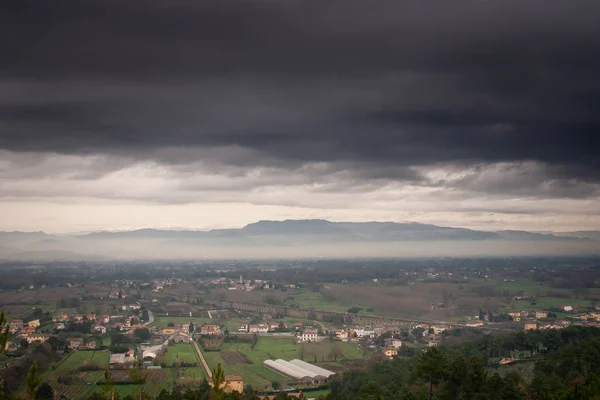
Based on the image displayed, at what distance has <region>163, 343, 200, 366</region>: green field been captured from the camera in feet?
126

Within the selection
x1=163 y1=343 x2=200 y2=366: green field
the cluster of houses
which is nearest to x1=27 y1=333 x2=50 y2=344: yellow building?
the cluster of houses

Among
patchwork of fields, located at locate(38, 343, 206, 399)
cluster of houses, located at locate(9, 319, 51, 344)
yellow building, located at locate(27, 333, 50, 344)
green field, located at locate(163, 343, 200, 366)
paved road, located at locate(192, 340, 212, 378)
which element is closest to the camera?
patchwork of fields, located at locate(38, 343, 206, 399)

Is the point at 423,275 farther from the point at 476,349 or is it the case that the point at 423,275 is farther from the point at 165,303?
the point at 476,349

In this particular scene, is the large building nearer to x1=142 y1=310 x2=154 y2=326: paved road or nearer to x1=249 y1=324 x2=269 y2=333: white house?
x1=249 y1=324 x2=269 y2=333: white house

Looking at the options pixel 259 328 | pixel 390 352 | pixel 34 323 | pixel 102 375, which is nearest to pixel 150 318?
pixel 34 323

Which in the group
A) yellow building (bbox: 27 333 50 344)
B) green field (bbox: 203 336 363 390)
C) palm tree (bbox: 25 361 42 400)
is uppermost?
palm tree (bbox: 25 361 42 400)

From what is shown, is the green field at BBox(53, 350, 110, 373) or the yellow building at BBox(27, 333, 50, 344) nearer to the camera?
the green field at BBox(53, 350, 110, 373)

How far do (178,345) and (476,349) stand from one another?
77.1ft

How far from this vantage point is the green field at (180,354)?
3844cm

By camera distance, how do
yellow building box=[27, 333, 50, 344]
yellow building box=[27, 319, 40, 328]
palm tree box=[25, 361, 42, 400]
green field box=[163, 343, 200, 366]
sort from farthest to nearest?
yellow building box=[27, 319, 40, 328] → yellow building box=[27, 333, 50, 344] → green field box=[163, 343, 200, 366] → palm tree box=[25, 361, 42, 400]

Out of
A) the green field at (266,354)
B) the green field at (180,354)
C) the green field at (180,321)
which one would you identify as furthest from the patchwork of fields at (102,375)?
the green field at (180,321)

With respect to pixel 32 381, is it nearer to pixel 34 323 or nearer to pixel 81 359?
pixel 81 359

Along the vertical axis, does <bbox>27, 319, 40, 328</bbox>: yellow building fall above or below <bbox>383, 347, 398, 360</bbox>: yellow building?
above

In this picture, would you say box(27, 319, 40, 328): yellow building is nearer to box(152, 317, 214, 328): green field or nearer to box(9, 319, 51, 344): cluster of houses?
box(9, 319, 51, 344): cluster of houses
